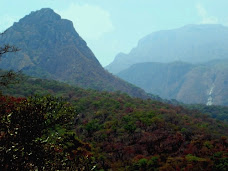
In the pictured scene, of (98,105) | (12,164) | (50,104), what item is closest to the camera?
(12,164)

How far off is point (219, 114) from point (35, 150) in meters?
140

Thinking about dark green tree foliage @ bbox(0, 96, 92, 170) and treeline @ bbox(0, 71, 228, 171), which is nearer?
dark green tree foliage @ bbox(0, 96, 92, 170)

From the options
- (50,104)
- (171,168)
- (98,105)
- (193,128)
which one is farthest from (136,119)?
(50,104)

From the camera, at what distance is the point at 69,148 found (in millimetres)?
36562

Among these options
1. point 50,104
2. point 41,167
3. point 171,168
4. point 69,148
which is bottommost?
point 171,168

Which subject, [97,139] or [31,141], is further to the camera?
[97,139]

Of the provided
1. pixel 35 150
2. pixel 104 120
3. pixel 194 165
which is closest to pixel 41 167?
pixel 35 150

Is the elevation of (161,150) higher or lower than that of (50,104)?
lower

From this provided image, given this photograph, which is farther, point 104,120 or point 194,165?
point 104,120

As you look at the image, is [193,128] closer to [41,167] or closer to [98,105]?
[98,105]

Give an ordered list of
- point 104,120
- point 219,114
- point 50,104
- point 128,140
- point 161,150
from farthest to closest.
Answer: point 219,114 < point 104,120 < point 128,140 < point 161,150 < point 50,104

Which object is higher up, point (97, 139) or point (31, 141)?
point (31, 141)

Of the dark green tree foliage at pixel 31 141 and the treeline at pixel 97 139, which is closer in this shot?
the dark green tree foliage at pixel 31 141

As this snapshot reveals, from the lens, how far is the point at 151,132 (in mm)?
53594
